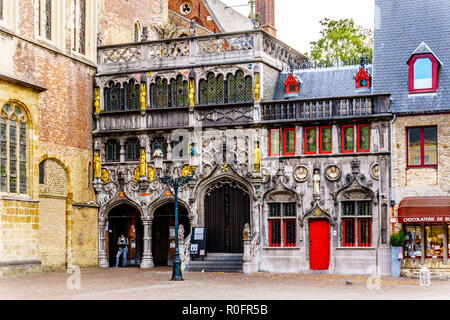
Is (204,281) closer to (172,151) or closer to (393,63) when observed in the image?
(172,151)

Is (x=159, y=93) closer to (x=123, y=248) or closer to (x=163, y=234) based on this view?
(x=163, y=234)

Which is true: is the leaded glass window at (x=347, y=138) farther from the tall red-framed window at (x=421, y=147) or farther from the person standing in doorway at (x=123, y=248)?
the person standing in doorway at (x=123, y=248)

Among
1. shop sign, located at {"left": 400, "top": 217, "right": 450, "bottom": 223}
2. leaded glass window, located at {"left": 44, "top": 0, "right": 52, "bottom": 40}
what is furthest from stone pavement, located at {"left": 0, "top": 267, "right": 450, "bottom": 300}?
leaded glass window, located at {"left": 44, "top": 0, "right": 52, "bottom": 40}

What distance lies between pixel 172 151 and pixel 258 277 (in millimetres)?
7944

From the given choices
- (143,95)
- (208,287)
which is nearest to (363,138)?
(143,95)

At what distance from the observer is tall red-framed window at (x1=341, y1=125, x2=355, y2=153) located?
111ft

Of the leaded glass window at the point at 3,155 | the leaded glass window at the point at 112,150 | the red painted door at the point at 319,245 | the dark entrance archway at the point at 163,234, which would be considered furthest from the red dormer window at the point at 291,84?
the leaded glass window at the point at 3,155

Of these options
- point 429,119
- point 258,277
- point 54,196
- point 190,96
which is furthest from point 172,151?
point 429,119

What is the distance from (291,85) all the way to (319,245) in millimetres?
7220

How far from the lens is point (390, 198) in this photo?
3281 centimetres

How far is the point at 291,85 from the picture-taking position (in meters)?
36.4

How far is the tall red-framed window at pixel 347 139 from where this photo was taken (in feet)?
111

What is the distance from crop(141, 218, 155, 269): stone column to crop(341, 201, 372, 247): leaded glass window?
868 cm

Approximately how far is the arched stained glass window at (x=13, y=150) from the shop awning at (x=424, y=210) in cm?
1425
